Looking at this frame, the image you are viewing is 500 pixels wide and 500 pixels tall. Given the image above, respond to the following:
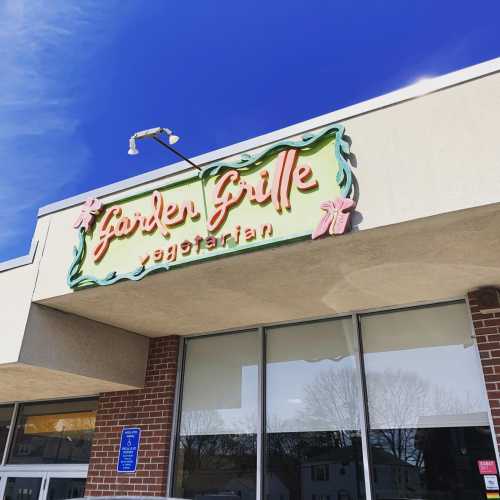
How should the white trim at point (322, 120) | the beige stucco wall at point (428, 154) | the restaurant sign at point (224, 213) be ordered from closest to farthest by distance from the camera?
the beige stucco wall at point (428, 154)
the white trim at point (322, 120)
the restaurant sign at point (224, 213)

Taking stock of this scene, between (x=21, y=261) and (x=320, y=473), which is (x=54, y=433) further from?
(x=320, y=473)

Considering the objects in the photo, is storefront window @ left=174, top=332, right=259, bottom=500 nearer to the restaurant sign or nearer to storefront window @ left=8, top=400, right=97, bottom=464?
storefront window @ left=8, top=400, right=97, bottom=464

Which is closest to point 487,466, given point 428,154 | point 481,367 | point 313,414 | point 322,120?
point 481,367

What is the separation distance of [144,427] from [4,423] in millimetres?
3294

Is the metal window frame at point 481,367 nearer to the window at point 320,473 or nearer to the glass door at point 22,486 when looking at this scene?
the window at point 320,473

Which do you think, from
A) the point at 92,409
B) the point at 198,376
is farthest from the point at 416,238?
the point at 92,409

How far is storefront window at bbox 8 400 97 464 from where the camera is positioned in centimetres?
771

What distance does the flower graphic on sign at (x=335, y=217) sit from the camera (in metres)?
4.29

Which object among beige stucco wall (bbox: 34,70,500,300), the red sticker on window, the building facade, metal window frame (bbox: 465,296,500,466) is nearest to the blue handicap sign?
the building facade

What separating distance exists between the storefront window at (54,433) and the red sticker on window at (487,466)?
5.28 metres

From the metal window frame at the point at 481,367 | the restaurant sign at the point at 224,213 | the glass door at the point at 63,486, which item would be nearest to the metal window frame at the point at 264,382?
the metal window frame at the point at 481,367

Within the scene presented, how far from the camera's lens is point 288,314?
6.39 metres

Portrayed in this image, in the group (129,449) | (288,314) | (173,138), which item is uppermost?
(173,138)

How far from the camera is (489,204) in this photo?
3846mm
